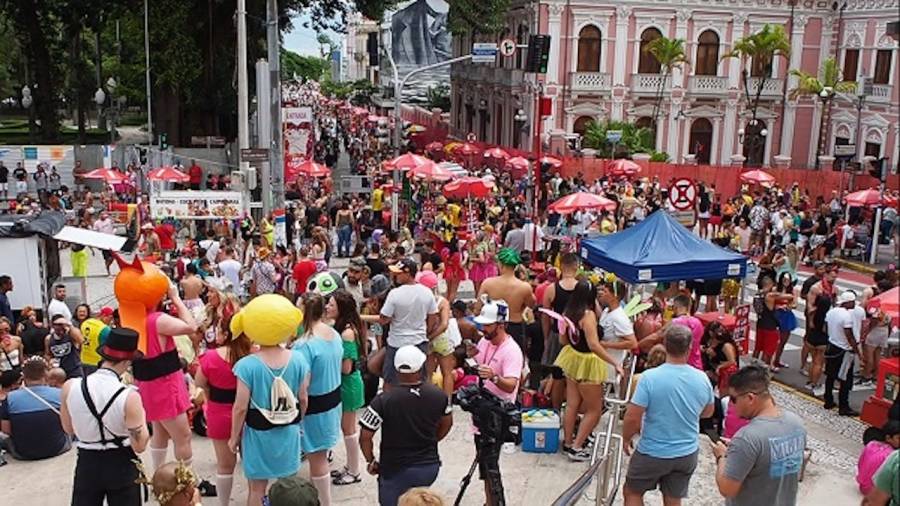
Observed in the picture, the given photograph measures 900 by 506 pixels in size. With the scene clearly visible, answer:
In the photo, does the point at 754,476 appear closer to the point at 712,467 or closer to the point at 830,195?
the point at 712,467

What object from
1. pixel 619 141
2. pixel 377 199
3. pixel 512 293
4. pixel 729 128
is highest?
pixel 729 128

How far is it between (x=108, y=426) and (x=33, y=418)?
2.78 meters

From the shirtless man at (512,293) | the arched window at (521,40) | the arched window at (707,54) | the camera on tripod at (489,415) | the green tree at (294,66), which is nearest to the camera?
the camera on tripod at (489,415)

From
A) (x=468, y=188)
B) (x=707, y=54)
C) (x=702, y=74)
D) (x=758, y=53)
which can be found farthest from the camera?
(x=702, y=74)

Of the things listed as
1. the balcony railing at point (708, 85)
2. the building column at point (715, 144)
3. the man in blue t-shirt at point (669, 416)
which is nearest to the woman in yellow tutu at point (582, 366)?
the man in blue t-shirt at point (669, 416)

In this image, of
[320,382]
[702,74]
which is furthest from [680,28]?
[320,382]

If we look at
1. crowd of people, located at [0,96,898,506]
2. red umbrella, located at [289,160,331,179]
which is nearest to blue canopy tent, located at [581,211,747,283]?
crowd of people, located at [0,96,898,506]

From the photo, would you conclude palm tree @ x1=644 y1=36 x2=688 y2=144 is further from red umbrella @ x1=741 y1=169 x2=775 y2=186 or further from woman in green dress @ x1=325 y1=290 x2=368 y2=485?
woman in green dress @ x1=325 y1=290 x2=368 y2=485

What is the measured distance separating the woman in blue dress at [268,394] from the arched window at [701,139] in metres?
39.4

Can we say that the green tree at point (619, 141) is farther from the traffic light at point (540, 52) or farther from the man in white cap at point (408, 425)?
the man in white cap at point (408, 425)

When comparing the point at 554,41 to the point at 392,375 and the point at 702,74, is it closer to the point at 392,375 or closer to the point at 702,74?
the point at 702,74

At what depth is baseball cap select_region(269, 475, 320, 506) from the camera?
3.95 m

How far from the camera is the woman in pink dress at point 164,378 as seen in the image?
6.42 metres

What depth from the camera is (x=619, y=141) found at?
120 ft
